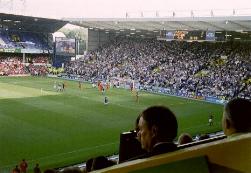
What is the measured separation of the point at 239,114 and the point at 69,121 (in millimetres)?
23082

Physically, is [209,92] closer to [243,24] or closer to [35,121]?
[243,24]

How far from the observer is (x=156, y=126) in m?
2.80

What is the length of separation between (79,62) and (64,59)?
389 cm

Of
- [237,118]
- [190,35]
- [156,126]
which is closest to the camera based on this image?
[156,126]

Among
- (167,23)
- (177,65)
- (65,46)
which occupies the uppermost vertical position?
(167,23)

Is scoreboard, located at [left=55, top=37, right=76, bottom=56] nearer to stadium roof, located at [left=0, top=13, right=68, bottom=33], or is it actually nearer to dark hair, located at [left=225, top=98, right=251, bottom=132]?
stadium roof, located at [left=0, top=13, right=68, bottom=33]

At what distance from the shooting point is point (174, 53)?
54812mm

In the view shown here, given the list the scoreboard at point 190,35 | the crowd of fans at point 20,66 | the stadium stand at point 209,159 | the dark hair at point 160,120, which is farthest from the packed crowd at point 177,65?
the stadium stand at point 209,159

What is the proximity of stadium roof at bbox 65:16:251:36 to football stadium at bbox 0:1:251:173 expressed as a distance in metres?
0.14

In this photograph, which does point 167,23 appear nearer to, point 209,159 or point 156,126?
point 156,126

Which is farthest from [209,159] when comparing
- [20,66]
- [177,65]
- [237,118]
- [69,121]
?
[20,66]

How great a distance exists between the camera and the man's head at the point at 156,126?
2799mm

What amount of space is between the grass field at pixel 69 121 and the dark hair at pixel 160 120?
46.4 feet

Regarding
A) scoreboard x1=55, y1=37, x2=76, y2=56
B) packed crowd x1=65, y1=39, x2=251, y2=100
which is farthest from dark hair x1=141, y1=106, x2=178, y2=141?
scoreboard x1=55, y1=37, x2=76, y2=56
